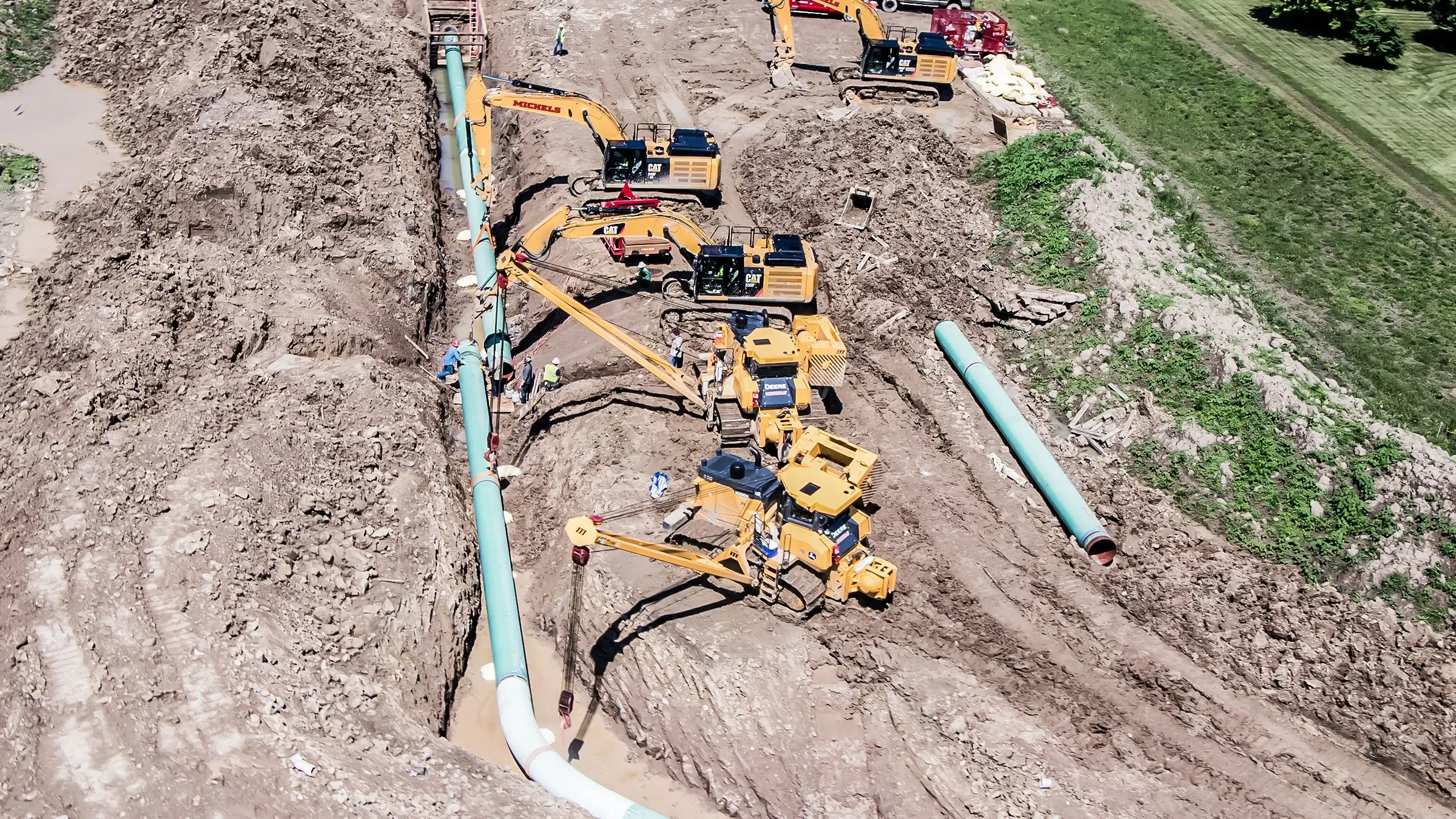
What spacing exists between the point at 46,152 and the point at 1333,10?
44904 millimetres

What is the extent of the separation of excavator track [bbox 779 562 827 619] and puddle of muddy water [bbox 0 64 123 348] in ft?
60.3

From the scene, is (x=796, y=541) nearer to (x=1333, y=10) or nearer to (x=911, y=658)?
(x=911, y=658)

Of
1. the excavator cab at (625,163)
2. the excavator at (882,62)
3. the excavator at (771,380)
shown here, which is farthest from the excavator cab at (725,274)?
the excavator at (882,62)

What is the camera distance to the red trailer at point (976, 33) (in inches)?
1534

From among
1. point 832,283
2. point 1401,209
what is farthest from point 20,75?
point 1401,209

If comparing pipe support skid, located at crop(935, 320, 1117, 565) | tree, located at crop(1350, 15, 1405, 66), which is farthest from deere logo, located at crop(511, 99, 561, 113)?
tree, located at crop(1350, 15, 1405, 66)

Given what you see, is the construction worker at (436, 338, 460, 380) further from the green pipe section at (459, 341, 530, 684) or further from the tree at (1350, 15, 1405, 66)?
the tree at (1350, 15, 1405, 66)

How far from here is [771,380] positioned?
22547 millimetres

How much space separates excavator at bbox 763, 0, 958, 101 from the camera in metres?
35.6

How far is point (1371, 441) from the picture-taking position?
2144 cm

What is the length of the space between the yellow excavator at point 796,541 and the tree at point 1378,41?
1268 inches

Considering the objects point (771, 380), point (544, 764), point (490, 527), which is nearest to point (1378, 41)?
point (771, 380)

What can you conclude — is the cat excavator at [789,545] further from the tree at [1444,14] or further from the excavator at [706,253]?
the tree at [1444,14]

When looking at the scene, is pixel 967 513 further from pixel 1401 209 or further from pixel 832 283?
pixel 1401 209
